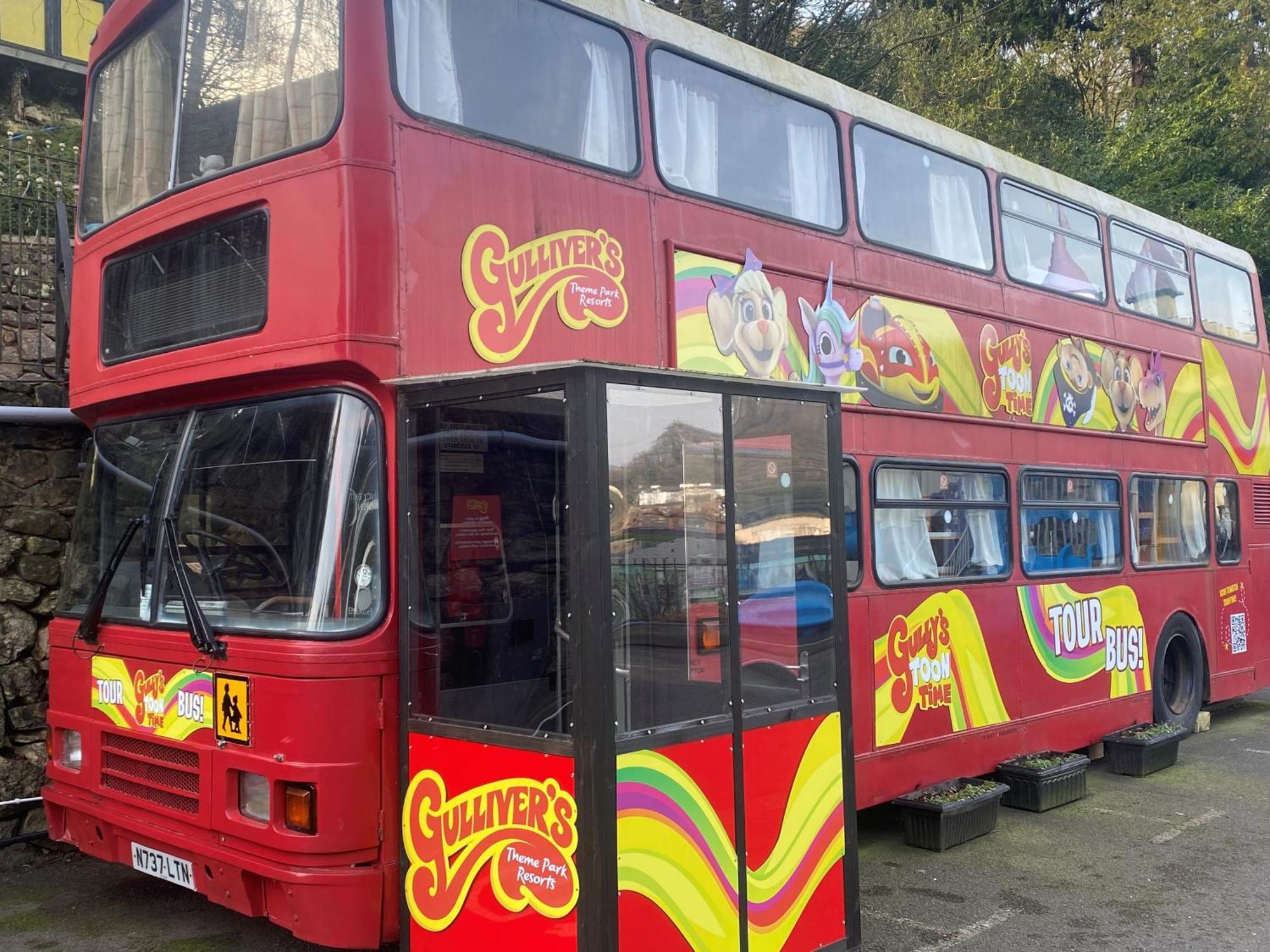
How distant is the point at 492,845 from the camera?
4.35m

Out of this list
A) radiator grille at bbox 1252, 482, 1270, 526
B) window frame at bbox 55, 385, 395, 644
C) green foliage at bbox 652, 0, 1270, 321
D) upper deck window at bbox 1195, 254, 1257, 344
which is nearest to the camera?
window frame at bbox 55, 385, 395, 644

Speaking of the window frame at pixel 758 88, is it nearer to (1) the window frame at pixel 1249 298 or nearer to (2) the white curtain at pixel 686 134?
(2) the white curtain at pixel 686 134

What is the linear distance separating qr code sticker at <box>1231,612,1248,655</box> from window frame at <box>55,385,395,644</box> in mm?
8957

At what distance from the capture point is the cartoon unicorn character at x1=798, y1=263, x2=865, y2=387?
6.59m

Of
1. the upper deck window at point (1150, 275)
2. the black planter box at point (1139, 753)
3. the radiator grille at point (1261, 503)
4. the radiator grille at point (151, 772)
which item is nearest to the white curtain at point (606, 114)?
the radiator grille at point (151, 772)

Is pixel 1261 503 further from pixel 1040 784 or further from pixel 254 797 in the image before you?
pixel 254 797

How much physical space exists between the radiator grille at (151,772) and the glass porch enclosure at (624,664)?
3.33ft

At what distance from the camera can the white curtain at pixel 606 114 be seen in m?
5.64

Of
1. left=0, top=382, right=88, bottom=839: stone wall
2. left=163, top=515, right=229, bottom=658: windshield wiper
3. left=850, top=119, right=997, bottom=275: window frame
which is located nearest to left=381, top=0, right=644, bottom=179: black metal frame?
left=850, top=119, right=997, bottom=275: window frame

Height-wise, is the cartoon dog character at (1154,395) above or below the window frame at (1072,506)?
above

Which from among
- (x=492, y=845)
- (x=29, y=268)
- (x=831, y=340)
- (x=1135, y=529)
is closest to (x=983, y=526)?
(x=831, y=340)

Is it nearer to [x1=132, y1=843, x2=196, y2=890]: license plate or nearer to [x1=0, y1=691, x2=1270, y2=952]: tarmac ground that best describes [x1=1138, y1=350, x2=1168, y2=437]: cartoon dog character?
[x1=0, y1=691, x2=1270, y2=952]: tarmac ground

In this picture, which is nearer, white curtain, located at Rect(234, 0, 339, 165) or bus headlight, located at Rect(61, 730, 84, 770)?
white curtain, located at Rect(234, 0, 339, 165)

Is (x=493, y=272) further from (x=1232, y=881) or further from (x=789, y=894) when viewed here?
(x=1232, y=881)
